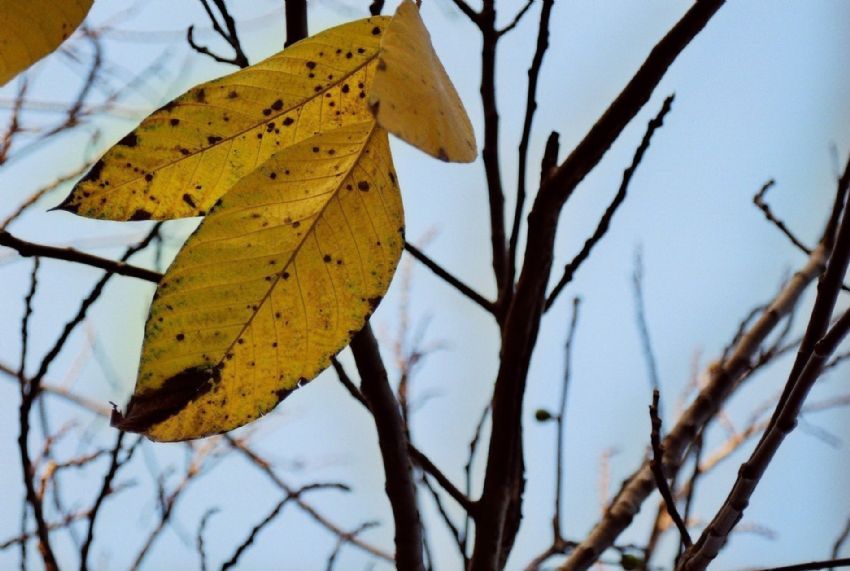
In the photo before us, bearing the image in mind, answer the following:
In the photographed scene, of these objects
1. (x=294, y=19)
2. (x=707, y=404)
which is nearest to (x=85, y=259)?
(x=294, y=19)

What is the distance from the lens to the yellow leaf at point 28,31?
28 cm

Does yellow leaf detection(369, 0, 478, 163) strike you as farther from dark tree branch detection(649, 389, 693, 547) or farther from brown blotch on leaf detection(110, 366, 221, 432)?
dark tree branch detection(649, 389, 693, 547)

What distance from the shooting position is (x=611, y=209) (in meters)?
0.62

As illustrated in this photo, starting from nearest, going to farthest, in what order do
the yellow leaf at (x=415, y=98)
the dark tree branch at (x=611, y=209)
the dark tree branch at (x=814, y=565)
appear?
the yellow leaf at (x=415, y=98) → the dark tree branch at (x=814, y=565) → the dark tree branch at (x=611, y=209)

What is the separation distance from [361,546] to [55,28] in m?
1.00

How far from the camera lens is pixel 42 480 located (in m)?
0.97

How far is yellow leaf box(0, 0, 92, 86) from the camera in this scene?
278 mm

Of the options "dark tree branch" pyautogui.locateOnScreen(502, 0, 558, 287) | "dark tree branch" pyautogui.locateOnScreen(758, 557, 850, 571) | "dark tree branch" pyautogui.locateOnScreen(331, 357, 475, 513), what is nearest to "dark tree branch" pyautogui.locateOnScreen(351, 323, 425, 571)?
"dark tree branch" pyautogui.locateOnScreen(331, 357, 475, 513)

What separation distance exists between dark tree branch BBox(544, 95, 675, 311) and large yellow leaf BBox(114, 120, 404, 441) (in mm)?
332

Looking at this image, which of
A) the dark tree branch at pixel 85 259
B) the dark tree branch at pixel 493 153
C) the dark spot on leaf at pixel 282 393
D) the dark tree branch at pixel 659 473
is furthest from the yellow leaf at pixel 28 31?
the dark tree branch at pixel 493 153

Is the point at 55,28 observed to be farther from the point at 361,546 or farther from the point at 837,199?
the point at 361,546

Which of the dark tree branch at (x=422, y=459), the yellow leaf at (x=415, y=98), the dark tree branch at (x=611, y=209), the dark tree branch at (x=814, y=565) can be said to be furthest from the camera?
the dark tree branch at (x=422, y=459)

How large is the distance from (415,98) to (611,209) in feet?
1.38

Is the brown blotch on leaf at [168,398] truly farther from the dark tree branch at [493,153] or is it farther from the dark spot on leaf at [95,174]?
the dark tree branch at [493,153]
